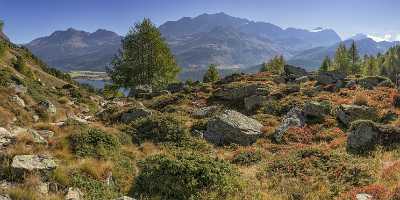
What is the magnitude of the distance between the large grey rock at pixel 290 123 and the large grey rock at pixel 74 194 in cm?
1443

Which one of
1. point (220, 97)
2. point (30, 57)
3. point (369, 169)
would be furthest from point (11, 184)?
point (30, 57)

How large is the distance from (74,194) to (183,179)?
3.56 meters

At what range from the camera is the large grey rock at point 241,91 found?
38794 millimetres

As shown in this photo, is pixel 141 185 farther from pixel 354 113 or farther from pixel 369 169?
pixel 354 113

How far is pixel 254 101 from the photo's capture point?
35750mm

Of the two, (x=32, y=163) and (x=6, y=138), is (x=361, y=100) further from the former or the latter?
(x=32, y=163)

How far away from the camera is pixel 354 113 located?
27.5m

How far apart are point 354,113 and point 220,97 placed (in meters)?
17.0

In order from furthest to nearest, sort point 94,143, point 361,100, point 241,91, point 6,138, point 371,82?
point 371,82 < point 241,91 < point 361,100 < point 94,143 < point 6,138

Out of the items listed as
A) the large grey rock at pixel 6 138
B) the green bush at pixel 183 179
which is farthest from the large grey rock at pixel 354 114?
the large grey rock at pixel 6 138

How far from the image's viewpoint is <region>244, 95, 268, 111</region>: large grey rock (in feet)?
116

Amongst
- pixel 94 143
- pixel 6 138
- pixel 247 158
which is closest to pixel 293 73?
pixel 247 158

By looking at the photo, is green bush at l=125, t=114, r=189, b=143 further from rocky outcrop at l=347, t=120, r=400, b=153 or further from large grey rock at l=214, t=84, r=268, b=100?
large grey rock at l=214, t=84, r=268, b=100

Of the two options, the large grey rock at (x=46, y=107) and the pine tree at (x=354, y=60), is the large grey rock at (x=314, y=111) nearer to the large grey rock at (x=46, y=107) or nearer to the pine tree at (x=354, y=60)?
the large grey rock at (x=46, y=107)
